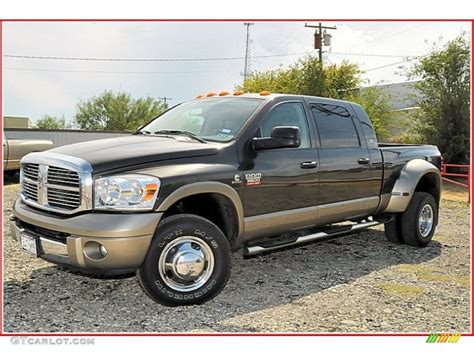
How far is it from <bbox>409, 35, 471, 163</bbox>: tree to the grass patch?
58.9ft

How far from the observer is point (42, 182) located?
14.1 ft

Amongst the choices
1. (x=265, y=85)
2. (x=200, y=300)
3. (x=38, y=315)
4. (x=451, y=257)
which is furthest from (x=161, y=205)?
(x=265, y=85)

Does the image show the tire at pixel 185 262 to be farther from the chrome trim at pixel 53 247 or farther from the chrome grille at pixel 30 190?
the chrome grille at pixel 30 190

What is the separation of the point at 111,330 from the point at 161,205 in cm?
105

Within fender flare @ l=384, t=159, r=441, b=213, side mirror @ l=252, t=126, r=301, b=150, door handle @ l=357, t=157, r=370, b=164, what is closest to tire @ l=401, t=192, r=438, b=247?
fender flare @ l=384, t=159, r=441, b=213

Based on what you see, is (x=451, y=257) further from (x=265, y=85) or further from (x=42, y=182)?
(x=265, y=85)

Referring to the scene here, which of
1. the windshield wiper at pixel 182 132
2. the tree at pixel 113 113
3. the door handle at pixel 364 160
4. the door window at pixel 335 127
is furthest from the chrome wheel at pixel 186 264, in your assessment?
the tree at pixel 113 113

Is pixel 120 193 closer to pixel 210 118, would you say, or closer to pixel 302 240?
pixel 210 118

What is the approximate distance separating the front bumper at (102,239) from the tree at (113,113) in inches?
1857

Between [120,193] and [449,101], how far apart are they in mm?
20674

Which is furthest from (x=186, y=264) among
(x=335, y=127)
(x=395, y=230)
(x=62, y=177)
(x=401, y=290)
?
(x=395, y=230)

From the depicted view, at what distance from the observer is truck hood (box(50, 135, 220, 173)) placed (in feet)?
13.3

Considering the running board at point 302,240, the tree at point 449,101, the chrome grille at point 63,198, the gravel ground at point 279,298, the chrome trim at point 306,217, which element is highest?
the tree at point 449,101

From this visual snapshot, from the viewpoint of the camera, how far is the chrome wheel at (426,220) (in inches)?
273
